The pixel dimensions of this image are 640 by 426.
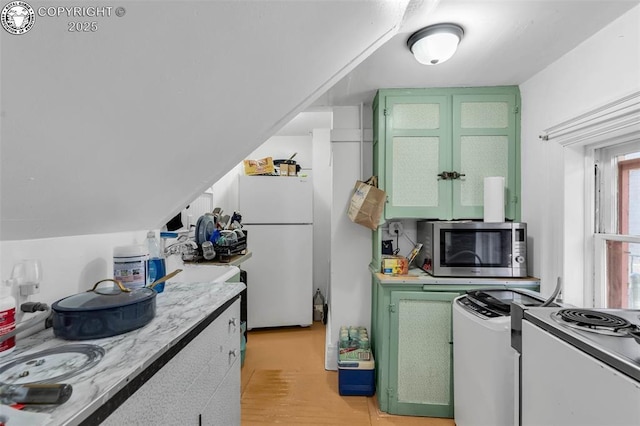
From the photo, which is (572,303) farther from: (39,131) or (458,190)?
(39,131)

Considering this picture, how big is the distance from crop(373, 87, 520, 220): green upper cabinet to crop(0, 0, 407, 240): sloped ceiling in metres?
0.87

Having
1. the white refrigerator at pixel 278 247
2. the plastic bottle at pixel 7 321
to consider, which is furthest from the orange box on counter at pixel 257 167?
the plastic bottle at pixel 7 321

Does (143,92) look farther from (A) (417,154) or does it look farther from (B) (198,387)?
(A) (417,154)

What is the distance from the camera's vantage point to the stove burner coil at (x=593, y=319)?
3.09ft

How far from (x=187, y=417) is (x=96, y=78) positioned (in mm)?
1003

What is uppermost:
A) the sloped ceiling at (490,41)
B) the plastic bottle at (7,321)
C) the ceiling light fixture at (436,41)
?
the sloped ceiling at (490,41)

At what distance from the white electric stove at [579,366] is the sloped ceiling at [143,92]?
1.29 metres

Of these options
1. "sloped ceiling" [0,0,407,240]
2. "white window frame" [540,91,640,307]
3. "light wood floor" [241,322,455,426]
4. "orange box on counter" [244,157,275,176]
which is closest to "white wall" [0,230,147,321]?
"sloped ceiling" [0,0,407,240]

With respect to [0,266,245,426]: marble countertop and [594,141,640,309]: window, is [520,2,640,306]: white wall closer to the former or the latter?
[594,141,640,309]: window

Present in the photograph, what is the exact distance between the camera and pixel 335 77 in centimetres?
137

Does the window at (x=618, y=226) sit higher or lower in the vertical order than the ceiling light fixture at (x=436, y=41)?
lower

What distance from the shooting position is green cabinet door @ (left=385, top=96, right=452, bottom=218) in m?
2.04

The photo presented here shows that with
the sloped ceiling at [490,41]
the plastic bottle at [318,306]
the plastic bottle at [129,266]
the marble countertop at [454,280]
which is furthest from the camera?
the plastic bottle at [318,306]

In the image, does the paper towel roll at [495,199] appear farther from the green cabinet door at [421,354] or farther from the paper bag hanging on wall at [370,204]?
the paper bag hanging on wall at [370,204]
